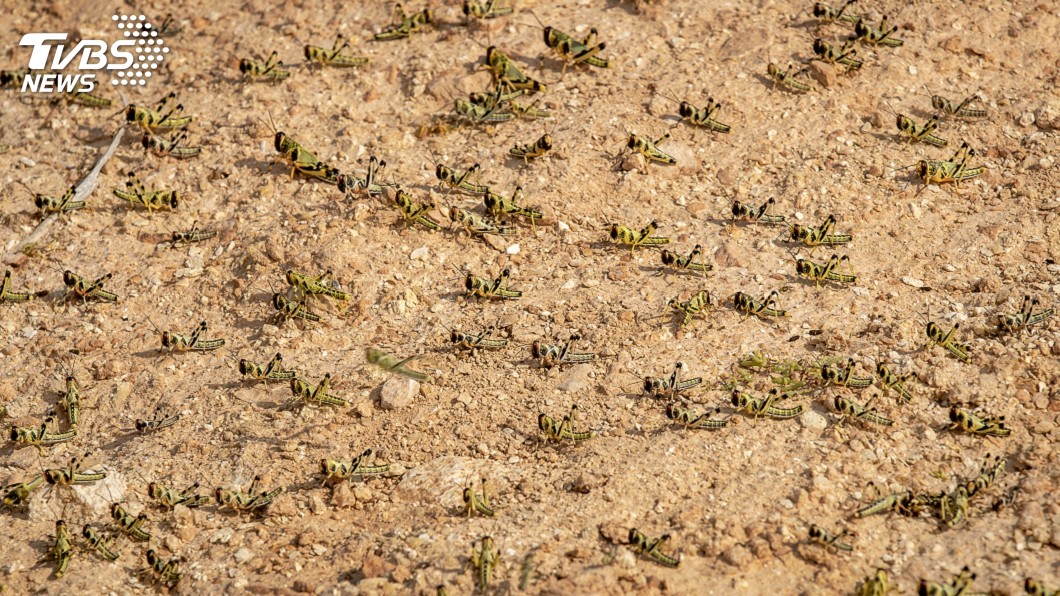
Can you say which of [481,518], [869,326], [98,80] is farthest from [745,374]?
[98,80]

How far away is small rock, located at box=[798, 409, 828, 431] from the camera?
9117 mm

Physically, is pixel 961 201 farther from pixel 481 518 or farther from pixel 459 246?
pixel 481 518

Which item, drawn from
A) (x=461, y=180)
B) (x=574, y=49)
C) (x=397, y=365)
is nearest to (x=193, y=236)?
(x=461, y=180)

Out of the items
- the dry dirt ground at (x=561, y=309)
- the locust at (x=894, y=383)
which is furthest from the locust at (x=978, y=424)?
the locust at (x=894, y=383)

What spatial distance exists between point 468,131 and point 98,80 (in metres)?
6.16

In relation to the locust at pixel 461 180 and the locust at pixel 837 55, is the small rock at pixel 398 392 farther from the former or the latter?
the locust at pixel 837 55

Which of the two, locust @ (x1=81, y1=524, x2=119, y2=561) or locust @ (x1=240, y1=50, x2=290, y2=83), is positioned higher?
locust @ (x1=240, y1=50, x2=290, y2=83)

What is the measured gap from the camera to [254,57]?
13.9 m

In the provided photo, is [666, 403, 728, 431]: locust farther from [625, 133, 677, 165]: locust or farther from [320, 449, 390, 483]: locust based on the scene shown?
[625, 133, 677, 165]: locust

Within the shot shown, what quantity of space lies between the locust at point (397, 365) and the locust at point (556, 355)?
117 cm

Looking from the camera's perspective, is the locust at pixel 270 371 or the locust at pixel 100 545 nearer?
the locust at pixel 100 545

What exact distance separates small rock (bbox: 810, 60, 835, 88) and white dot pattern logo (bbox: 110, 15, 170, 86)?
30.9 ft

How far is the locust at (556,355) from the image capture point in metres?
9.84

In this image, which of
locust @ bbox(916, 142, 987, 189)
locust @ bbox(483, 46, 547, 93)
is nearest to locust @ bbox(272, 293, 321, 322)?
locust @ bbox(483, 46, 547, 93)
